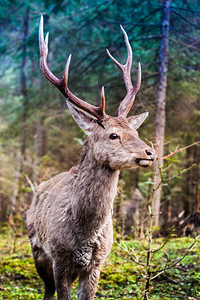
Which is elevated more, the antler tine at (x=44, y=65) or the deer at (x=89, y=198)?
the antler tine at (x=44, y=65)

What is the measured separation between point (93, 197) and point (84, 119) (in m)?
0.84

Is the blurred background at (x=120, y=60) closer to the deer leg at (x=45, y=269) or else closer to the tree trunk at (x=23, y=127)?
the tree trunk at (x=23, y=127)

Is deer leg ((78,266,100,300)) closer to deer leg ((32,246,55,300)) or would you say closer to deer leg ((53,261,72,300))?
deer leg ((53,261,72,300))

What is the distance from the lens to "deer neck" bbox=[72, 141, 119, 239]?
3283 millimetres

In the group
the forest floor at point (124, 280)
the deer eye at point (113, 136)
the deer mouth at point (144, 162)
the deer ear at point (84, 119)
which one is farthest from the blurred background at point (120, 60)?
the deer mouth at point (144, 162)

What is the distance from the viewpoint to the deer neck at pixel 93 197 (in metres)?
3.28

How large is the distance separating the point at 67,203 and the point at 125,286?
230cm

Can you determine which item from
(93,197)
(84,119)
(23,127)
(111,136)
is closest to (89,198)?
(93,197)

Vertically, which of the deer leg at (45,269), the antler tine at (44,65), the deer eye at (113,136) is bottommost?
the deer leg at (45,269)

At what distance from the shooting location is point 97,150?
334 cm

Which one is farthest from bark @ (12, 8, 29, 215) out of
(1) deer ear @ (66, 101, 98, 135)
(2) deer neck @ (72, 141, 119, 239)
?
(1) deer ear @ (66, 101, 98, 135)

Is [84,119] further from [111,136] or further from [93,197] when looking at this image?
[93,197]

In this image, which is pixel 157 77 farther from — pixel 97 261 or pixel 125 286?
pixel 97 261

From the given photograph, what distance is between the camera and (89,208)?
3.32m
